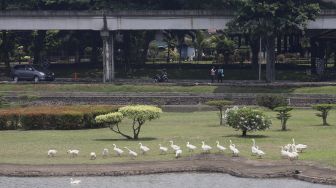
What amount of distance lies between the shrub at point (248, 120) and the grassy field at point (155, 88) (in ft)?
91.4

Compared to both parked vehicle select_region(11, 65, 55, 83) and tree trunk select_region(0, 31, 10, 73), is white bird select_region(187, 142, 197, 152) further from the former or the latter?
tree trunk select_region(0, 31, 10, 73)

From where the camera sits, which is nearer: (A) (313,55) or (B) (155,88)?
(B) (155,88)

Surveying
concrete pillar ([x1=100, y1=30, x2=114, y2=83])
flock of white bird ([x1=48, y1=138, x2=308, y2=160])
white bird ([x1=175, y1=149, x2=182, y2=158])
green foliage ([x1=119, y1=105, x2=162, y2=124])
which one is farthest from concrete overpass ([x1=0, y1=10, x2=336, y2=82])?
white bird ([x1=175, y1=149, x2=182, y2=158])

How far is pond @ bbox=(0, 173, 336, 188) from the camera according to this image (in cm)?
3472

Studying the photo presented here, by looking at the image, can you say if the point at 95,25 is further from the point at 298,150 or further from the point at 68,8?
the point at 298,150

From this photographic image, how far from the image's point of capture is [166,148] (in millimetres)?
42000

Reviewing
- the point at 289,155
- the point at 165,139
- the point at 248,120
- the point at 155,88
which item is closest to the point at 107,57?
the point at 155,88

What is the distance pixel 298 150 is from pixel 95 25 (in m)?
51.2

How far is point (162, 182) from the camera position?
35.5 meters

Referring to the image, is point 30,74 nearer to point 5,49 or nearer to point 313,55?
point 5,49

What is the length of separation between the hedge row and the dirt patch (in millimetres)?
14575

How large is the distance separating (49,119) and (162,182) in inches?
779

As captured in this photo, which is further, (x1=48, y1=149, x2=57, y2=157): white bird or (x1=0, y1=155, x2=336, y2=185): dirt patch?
(x1=48, y1=149, x2=57, y2=157): white bird

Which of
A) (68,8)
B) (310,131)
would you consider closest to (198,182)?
(310,131)
